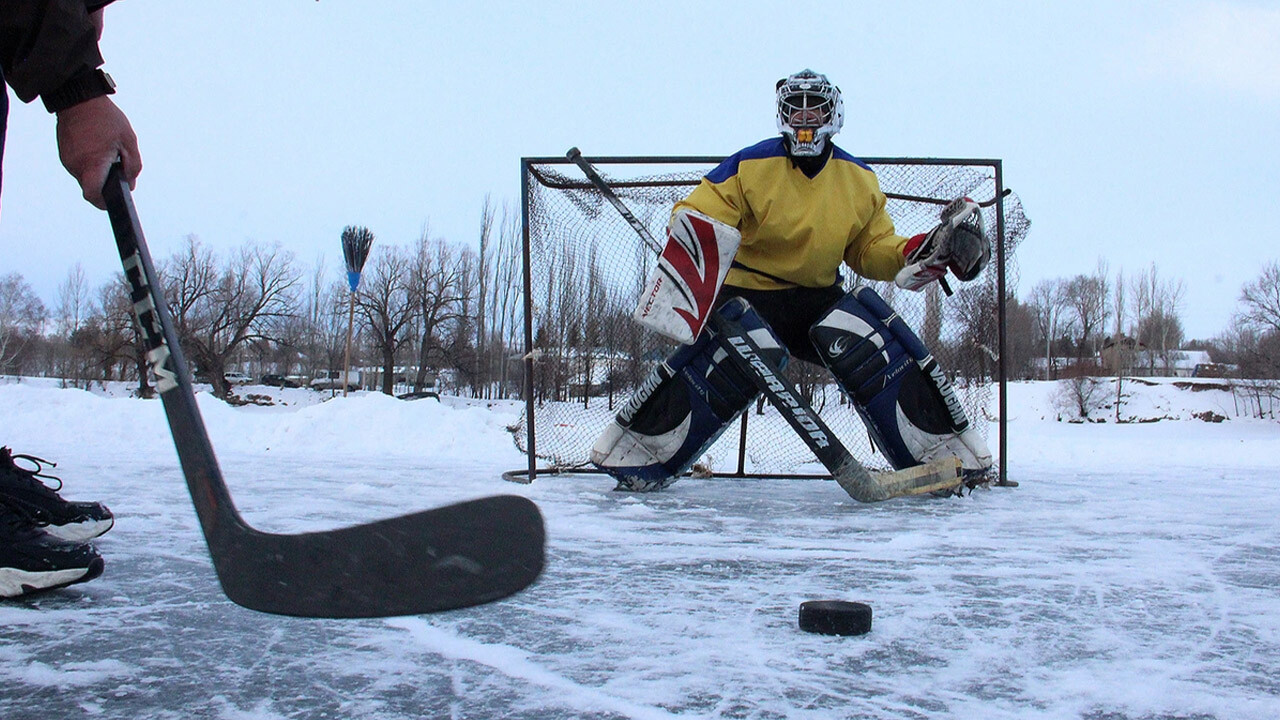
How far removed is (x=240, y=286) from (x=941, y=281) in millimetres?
28069

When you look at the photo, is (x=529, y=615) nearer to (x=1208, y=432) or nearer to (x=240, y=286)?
(x=1208, y=432)

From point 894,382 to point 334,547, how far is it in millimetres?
2129

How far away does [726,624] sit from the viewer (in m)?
1.26

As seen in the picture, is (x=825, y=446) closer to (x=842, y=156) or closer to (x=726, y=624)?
(x=842, y=156)

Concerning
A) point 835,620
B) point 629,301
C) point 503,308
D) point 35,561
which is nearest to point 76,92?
point 35,561

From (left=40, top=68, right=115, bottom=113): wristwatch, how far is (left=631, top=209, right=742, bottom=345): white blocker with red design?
5.29 ft

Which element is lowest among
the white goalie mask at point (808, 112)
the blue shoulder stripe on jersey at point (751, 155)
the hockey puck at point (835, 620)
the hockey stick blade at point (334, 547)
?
the hockey puck at point (835, 620)

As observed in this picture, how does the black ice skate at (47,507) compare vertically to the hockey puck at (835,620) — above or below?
above

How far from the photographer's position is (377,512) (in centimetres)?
238

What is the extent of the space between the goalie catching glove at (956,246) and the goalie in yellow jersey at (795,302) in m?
0.02

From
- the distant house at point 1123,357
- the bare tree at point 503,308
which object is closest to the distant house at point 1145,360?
the distant house at point 1123,357

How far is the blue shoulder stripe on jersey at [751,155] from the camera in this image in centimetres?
282

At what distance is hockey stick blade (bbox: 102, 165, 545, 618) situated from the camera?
0.97 metres

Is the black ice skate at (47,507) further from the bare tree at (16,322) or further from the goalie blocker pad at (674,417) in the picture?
the bare tree at (16,322)
